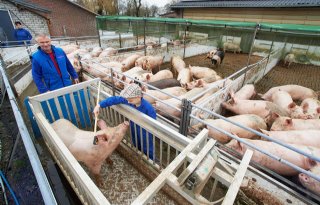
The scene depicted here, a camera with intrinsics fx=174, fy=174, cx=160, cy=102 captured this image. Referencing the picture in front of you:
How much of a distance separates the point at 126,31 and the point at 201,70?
20.9ft

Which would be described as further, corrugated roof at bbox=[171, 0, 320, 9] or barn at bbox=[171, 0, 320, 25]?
barn at bbox=[171, 0, 320, 25]

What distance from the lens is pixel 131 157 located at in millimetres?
2916

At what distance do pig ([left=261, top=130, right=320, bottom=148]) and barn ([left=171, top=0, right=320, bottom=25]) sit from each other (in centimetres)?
961

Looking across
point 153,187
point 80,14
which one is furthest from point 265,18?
point 80,14

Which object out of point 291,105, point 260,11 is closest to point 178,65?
point 291,105

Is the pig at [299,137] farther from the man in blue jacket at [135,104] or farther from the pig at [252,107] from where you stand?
the man in blue jacket at [135,104]

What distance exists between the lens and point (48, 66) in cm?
323

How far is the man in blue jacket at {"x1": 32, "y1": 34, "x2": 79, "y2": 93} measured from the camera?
3.11 m

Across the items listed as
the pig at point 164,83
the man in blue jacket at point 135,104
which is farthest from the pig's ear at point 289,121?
the pig at point 164,83

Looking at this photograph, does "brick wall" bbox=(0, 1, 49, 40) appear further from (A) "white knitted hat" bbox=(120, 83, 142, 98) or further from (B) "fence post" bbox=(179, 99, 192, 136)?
(B) "fence post" bbox=(179, 99, 192, 136)

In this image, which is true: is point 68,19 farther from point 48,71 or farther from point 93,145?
point 93,145

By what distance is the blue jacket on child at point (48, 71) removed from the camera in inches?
124

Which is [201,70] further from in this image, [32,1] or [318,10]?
[32,1]

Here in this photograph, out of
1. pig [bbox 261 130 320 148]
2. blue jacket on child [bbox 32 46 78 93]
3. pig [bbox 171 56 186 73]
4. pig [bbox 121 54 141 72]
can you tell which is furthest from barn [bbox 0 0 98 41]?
pig [bbox 261 130 320 148]
